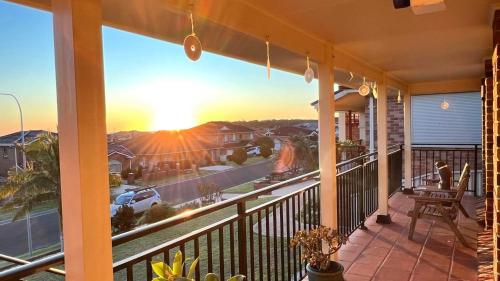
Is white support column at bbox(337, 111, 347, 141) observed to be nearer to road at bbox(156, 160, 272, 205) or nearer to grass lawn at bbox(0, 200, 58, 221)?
road at bbox(156, 160, 272, 205)

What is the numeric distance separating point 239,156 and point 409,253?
16.5ft

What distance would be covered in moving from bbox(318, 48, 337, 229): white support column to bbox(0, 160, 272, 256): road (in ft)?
7.58

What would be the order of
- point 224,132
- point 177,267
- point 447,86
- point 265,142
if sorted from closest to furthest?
point 177,267, point 447,86, point 224,132, point 265,142

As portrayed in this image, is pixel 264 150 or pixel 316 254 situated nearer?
pixel 316 254

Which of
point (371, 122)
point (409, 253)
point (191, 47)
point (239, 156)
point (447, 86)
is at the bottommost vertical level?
point (409, 253)

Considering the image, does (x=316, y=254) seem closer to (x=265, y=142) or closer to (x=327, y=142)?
(x=327, y=142)

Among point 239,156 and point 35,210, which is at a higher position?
point 239,156

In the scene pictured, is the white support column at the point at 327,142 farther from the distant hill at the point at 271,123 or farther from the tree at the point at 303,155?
the tree at the point at 303,155

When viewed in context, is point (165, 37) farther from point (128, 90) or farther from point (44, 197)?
point (128, 90)

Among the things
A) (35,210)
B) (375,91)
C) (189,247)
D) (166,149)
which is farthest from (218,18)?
(189,247)

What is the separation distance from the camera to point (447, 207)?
4020 millimetres

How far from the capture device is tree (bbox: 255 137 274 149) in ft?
28.7

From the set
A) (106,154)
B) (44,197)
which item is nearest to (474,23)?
(106,154)

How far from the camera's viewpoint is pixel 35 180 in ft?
15.3
